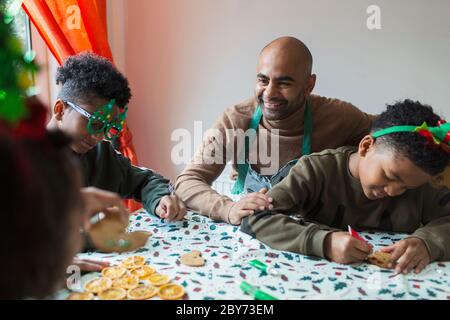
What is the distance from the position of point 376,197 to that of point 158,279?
0.66 meters

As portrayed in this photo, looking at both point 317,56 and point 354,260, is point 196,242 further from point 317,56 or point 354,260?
point 317,56

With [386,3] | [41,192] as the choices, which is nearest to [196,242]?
[41,192]

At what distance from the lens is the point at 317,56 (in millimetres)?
2209

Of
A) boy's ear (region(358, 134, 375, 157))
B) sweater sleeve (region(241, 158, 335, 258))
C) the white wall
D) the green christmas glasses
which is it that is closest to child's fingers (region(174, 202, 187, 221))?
sweater sleeve (region(241, 158, 335, 258))

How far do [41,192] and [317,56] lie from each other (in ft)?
→ 6.55

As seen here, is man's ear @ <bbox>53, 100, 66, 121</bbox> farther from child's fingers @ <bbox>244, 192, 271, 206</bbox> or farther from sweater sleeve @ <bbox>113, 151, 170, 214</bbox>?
child's fingers @ <bbox>244, 192, 271, 206</bbox>

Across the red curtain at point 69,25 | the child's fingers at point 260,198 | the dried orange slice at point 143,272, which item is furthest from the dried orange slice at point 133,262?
the red curtain at point 69,25

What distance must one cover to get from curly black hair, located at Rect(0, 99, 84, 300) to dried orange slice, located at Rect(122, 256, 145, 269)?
15.6 inches

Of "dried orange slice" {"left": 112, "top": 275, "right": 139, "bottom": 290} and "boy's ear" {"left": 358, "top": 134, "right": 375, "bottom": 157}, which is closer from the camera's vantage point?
"dried orange slice" {"left": 112, "top": 275, "right": 139, "bottom": 290}

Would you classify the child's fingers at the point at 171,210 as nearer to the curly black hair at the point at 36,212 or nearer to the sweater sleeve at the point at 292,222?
the sweater sleeve at the point at 292,222

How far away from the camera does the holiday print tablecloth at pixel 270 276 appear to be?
0.82 metres

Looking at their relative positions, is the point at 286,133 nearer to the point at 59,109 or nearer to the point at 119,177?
the point at 119,177

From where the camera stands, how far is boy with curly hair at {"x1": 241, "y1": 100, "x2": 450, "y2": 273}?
0.98 metres
